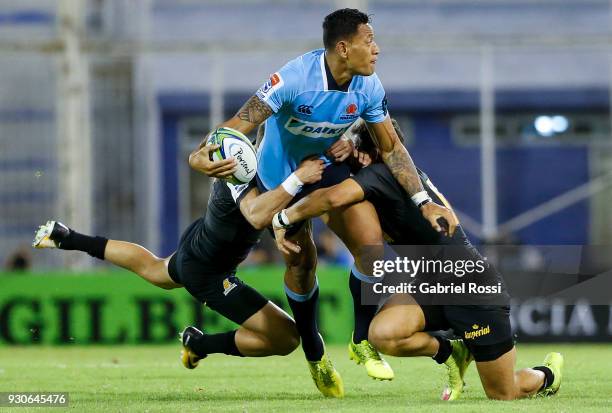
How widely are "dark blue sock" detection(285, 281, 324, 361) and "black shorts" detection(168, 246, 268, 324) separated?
30 cm

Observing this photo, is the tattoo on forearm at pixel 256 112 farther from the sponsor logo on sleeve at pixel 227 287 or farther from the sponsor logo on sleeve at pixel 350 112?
the sponsor logo on sleeve at pixel 227 287

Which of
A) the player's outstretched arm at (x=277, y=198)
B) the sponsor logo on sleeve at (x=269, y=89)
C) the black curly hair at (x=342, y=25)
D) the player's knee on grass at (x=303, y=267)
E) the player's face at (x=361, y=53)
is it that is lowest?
the player's knee on grass at (x=303, y=267)

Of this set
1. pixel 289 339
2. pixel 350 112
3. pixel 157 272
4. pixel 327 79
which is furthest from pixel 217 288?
pixel 327 79

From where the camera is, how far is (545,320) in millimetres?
15906

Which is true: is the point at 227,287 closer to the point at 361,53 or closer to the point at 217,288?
the point at 217,288

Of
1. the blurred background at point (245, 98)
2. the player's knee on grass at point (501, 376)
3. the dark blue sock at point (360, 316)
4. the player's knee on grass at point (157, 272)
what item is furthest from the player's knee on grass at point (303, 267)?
the blurred background at point (245, 98)

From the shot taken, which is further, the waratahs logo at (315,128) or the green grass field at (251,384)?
the waratahs logo at (315,128)

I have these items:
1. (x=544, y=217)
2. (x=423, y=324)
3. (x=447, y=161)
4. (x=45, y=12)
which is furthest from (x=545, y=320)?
(x=45, y=12)

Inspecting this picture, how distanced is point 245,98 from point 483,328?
36.9ft

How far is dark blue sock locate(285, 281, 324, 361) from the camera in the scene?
9.45 m

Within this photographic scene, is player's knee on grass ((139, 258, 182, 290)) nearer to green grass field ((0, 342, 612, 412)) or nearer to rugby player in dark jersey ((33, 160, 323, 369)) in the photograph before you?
rugby player in dark jersey ((33, 160, 323, 369))

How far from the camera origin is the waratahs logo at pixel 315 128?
9.15m

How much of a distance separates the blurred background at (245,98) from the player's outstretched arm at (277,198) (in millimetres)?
7158

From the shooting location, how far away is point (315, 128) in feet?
30.1
